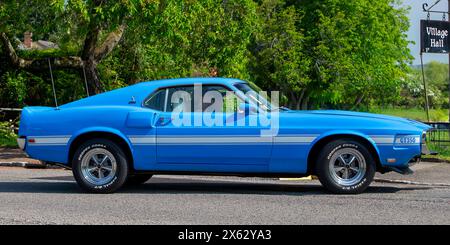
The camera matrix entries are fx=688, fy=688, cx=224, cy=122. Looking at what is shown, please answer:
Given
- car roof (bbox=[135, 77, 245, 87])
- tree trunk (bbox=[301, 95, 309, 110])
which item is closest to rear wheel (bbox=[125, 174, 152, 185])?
car roof (bbox=[135, 77, 245, 87])

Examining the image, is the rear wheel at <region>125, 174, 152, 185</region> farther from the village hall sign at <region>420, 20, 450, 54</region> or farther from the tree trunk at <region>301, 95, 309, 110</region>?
the tree trunk at <region>301, 95, 309, 110</region>

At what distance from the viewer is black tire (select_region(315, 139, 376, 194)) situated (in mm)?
8773

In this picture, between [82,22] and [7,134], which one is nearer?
[82,22]

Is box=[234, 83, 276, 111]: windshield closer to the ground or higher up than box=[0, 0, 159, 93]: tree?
closer to the ground

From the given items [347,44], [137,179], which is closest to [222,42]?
[137,179]

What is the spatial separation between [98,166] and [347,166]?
3309mm

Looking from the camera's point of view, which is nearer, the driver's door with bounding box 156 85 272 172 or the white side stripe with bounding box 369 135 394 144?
the white side stripe with bounding box 369 135 394 144

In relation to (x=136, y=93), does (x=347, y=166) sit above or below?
below

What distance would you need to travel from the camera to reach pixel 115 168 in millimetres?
9195

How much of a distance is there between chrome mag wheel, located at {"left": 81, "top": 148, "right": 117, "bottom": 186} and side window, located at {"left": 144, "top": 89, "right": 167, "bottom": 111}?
846 mm

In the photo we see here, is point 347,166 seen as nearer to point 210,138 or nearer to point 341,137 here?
point 341,137

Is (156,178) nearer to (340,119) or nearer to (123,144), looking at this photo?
(123,144)

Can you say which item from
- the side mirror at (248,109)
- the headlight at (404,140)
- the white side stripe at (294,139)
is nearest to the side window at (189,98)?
the side mirror at (248,109)
